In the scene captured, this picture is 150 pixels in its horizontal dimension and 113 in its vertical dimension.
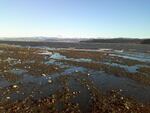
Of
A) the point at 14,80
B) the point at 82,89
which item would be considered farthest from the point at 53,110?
the point at 14,80

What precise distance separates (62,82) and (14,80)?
5.47m

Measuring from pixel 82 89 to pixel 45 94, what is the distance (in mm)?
3980

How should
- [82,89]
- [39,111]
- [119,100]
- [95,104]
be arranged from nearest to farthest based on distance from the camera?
[39,111] → [95,104] → [119,100] → [82,89]

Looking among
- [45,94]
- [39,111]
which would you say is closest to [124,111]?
[39,111]

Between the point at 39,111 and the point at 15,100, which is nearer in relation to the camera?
the point at 39,111

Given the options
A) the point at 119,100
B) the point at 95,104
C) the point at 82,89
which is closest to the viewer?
the point at 95,104

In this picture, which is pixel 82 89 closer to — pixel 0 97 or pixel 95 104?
pixel 95 104

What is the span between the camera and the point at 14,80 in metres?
24.0

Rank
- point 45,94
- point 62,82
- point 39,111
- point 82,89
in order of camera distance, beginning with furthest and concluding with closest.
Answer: point 62,82
point 82,89
point 45,94
point 39,111

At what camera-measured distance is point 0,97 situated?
57.8ft

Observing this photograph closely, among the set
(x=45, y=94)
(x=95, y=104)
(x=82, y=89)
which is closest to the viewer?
(x=95, y=104)

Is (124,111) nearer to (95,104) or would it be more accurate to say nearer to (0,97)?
(95,104)

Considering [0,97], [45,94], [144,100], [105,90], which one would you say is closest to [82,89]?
[105,90]

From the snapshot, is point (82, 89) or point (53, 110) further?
point (82, 89)
